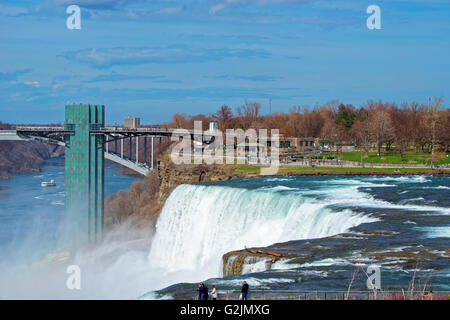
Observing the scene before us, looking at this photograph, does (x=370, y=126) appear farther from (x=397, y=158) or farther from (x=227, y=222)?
(x=227, y=222)

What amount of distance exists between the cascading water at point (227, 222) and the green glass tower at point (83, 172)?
10.6m

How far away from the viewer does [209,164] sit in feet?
145

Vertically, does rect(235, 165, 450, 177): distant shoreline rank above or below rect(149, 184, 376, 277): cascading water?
above

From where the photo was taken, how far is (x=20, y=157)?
102250mm

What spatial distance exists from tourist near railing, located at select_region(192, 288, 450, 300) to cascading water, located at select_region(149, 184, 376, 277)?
21.5 feet

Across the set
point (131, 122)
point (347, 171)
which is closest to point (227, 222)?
point (347, 171)

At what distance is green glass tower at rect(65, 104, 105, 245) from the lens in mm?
42438

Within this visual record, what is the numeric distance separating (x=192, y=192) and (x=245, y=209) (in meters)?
5.97

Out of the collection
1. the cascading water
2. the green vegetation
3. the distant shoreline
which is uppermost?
the green vegetation

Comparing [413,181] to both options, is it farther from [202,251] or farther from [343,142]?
[343,142]

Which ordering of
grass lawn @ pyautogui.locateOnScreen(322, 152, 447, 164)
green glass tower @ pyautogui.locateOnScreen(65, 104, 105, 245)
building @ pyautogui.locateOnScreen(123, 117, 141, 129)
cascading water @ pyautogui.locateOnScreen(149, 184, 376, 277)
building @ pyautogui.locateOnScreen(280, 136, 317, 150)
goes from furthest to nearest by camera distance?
building @ pyautogui.locateOnScreen(280, 136, 317, 150) → building @ pyautogui.locateOnScreen(123, 117, 141, 129) → grass lawn @ pyautogui.locateOnScreen(322, 152, 447, 164) → green glass tower @ pyautogui.locateOnScreen(65, 104, 105, 245) → cascading water @ pyautogui.locateOnScreen(149, 184, 376, 277)

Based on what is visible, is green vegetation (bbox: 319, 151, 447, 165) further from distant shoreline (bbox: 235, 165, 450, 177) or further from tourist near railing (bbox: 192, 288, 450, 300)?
tourist near railing (bbox: 192, 288, 450, 300)

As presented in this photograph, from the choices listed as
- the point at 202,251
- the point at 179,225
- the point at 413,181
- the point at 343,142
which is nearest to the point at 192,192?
the point at 179,225

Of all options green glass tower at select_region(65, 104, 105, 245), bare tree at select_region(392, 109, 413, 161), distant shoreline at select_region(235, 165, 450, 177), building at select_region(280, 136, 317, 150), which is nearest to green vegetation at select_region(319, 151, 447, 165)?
bare tree at select_region(392, 109, 413, 161)
